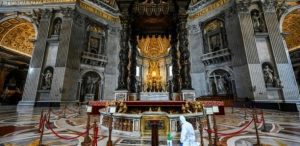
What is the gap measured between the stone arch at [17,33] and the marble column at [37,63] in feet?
3.72

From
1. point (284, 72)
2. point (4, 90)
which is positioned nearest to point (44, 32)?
point (4, 90)

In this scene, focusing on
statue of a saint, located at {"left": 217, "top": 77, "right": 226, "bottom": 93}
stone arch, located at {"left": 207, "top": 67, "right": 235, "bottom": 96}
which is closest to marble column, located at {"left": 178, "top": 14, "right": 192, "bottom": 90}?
stone arch, located at {"left": 207, "top": 67, "right": 235, "bottom": 96}

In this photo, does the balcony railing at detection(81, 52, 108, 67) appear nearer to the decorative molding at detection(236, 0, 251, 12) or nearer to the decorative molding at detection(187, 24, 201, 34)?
the decorative molding at detection(187, 24, 201, 34)

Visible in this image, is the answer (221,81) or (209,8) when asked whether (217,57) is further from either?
(209,8)

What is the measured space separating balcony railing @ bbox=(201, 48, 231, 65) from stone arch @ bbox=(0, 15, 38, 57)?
16.0 metres

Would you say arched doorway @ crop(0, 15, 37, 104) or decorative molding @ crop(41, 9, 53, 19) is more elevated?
decorative molding @ crop(41, 9, 53, 19)

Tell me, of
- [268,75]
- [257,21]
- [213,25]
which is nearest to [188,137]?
[268,75]

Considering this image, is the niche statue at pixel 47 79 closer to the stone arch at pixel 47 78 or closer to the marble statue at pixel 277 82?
the stone arch at pixel 47 78

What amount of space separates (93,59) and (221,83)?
12596 mm

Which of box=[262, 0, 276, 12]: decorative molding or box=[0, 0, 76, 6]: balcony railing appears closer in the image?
box=[262, 0, 276, 12]: decorative molding

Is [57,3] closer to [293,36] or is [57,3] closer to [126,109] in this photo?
[126,109]

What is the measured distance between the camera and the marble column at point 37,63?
457 inches

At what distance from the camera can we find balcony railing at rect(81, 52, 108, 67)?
14.7 metres

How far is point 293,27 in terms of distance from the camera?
14.8 m
